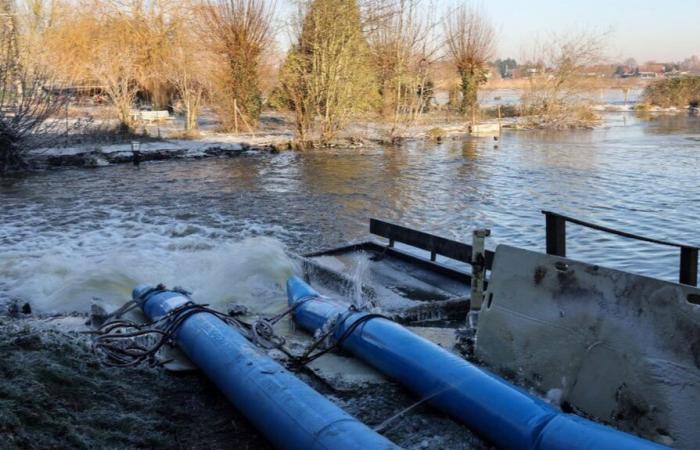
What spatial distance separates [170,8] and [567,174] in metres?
25.1

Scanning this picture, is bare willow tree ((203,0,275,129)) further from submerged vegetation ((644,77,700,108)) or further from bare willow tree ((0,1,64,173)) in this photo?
submerged vegetation ((644,77,700,108))

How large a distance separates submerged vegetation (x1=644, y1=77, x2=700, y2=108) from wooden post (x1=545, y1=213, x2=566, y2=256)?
56.6 meters

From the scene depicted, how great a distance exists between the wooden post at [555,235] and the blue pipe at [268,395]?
8.14 ft

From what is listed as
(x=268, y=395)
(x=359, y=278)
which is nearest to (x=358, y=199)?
(x=359, y=278)

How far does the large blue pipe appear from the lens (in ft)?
12.2

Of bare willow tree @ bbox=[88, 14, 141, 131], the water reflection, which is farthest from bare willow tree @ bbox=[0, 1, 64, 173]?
bare willow tree @ bbox=[88, 14, 141, 131]

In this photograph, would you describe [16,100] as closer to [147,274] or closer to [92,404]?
[147,274]

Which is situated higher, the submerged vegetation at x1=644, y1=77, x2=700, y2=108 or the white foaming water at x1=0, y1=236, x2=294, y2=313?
the submerged vegetation at x1=644, y1=77, x2=700, y2=108

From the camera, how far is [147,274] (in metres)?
9.38

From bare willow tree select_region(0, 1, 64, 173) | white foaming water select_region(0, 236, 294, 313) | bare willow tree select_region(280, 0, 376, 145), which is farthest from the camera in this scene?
bare willow tree select_region(280, 0, 376, 145)

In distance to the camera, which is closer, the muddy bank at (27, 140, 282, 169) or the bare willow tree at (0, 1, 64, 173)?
the bare willow tree at (0, 1, 64, 173)

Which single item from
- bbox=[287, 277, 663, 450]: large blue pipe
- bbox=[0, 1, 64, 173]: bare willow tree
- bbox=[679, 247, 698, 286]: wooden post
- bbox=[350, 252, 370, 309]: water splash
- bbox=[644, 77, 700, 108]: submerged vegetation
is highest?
bbox=[644, 77, 700, 108]: submerged vegetation

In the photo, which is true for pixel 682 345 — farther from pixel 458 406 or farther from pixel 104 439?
pixel 104 439

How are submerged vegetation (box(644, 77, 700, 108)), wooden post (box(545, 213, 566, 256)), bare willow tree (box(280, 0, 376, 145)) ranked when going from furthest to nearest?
submerged vegetation (box(644, 77, 700, 108)), bare willow tree (box(280, 0, 376, 145)), wooden post (box(545, 213, 566, 256))
